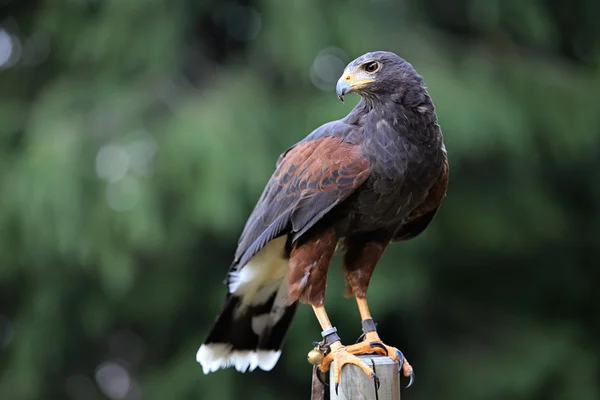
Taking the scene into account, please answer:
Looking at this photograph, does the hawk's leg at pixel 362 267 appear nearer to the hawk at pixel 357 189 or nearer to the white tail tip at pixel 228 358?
the hawk at pixel 357 189

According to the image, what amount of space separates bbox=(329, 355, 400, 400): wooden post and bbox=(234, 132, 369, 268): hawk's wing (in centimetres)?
54

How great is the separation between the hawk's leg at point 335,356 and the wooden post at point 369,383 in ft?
0.06

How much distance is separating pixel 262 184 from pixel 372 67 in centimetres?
226

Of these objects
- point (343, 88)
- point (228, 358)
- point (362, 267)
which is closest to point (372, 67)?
point (343, 88)

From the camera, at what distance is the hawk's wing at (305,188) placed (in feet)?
9.23

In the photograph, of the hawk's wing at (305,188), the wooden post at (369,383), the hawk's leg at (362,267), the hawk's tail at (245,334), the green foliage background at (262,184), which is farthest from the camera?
the green foliage background at (262,184)

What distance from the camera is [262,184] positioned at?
507cm

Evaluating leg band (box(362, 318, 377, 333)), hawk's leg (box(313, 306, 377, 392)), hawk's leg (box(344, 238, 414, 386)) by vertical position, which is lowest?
leg band (box(362, 318, 377, 333))

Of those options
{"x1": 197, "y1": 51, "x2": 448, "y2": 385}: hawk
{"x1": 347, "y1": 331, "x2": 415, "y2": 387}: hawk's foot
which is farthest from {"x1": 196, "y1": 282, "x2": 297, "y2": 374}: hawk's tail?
{"x1": 347, "y1": 331, "x2": 415, "y2": 387}: hawk's foot

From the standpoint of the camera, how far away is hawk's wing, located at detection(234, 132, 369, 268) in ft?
9.23

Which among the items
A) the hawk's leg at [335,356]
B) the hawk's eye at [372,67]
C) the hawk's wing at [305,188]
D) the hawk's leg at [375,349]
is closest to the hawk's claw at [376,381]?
the hawk's leg at [335,356]

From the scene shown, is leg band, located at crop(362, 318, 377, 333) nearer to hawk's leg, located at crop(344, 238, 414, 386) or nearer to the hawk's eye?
hawk's leg, located at crop(344, 238, 414, 386)

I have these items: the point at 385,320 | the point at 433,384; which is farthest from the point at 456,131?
the point at 433,384

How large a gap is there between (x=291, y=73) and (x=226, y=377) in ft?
7.53
